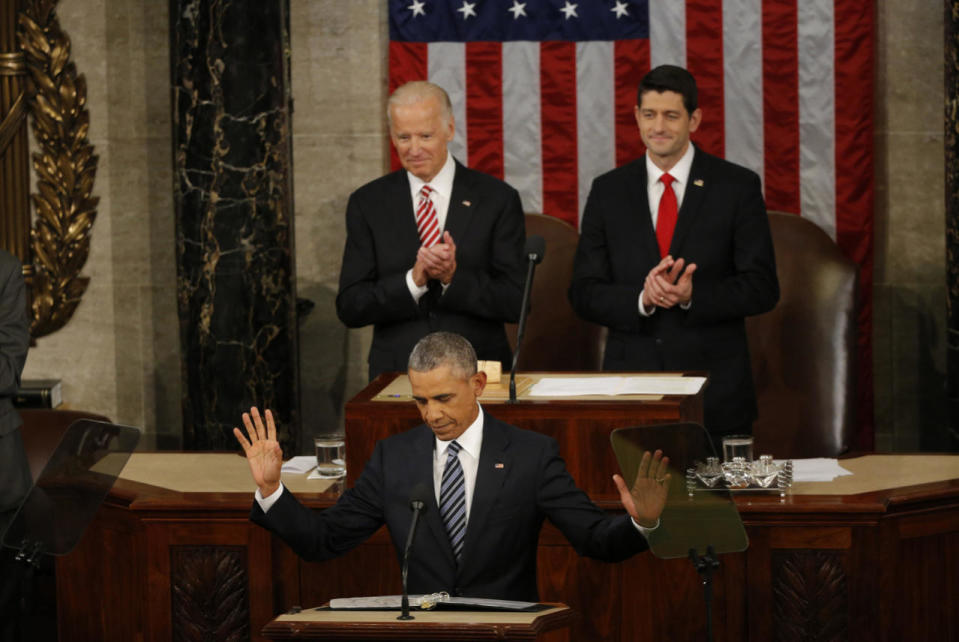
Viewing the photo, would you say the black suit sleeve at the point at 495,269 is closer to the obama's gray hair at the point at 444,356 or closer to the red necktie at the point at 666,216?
the red necktie at the point at 666,216

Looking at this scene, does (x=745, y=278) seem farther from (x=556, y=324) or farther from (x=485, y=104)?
(x=485, y=104)

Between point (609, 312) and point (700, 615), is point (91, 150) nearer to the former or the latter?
point (609, 312)

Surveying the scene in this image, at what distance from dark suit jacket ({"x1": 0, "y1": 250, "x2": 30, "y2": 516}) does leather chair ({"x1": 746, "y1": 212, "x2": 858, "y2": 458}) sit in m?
3.53

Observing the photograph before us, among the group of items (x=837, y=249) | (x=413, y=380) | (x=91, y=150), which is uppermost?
(x=91, y=150)

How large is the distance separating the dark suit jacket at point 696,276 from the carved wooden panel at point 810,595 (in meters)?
0.86

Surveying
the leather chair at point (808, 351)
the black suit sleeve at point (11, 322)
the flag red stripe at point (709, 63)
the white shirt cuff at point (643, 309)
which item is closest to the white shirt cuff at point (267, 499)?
the black suit sleeve at point (11, 322)

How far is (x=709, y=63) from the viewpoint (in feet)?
24.1

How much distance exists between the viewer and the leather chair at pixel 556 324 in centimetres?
709

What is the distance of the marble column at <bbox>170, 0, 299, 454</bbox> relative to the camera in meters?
6.94

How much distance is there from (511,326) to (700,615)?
2.96 m

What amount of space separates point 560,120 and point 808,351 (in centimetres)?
175

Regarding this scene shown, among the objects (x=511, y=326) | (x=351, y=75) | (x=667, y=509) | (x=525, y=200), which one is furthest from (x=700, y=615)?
(x=351, y=75)

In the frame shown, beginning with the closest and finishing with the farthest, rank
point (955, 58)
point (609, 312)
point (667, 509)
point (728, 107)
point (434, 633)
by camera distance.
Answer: point (434, 633) → point (667, 509) → point (609, 312) → point (955, 58) → point (728, 107)

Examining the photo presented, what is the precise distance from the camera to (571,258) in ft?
23.3
